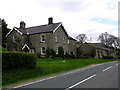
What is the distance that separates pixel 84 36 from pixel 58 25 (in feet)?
173

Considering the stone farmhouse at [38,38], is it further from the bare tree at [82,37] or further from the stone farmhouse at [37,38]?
the bare tree at [82,37]

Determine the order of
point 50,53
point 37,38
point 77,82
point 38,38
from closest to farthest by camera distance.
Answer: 1. point 77,82
2. point 50,53
3. point 38,38
4. point 37,38

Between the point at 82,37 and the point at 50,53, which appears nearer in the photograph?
the point at 50,53

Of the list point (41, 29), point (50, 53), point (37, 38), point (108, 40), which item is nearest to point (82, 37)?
point (108, 40)

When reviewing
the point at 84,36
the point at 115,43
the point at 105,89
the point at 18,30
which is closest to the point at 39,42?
the point at 18,30

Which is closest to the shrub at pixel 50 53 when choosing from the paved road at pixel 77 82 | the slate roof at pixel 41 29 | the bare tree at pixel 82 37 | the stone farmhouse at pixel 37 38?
the stone farmhouse at pixel 37 38

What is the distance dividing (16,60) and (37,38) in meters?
30.2

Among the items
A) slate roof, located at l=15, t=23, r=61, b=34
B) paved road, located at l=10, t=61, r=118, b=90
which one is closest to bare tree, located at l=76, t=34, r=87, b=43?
slate roof, located at l=15, t=23, r=61, b=34

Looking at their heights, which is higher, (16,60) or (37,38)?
(37,38)

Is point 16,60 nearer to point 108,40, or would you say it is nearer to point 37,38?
point 37,38

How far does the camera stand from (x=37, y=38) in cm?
4719

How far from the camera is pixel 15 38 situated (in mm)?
48156

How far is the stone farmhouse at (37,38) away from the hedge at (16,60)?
26.2 m

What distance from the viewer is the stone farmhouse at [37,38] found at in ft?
151
